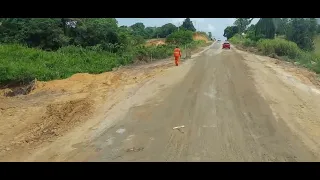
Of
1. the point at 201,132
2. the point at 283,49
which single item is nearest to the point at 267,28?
the point at 283,49

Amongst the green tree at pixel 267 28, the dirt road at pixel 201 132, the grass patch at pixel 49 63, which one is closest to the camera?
the dirt road at pixel 201 132

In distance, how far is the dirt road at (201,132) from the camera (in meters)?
7.31

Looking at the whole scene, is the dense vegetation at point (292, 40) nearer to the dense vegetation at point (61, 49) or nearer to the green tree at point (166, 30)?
the dense vegetation at point (61, 49)

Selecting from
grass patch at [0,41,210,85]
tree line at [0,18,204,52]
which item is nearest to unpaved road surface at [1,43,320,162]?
grass patch at [0,41,210,85]

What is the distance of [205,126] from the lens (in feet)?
29.5

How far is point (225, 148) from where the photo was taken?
24.7ft

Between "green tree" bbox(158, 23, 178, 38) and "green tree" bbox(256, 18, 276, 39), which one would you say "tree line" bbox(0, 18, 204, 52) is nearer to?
"green tree" bbox(256, 18, 276, 39)

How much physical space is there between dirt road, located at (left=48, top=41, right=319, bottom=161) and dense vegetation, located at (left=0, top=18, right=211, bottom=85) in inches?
330

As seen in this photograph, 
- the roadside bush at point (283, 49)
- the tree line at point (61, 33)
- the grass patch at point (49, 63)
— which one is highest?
the tree line at point (61, 33)

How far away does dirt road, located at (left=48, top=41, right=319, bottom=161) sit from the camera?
288 inches

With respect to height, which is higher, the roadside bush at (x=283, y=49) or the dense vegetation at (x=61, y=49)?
the dense vegetation at (x=61, y=49)

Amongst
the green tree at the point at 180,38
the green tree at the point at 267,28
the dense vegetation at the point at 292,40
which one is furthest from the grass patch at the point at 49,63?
the green tree at the point at 267,28
